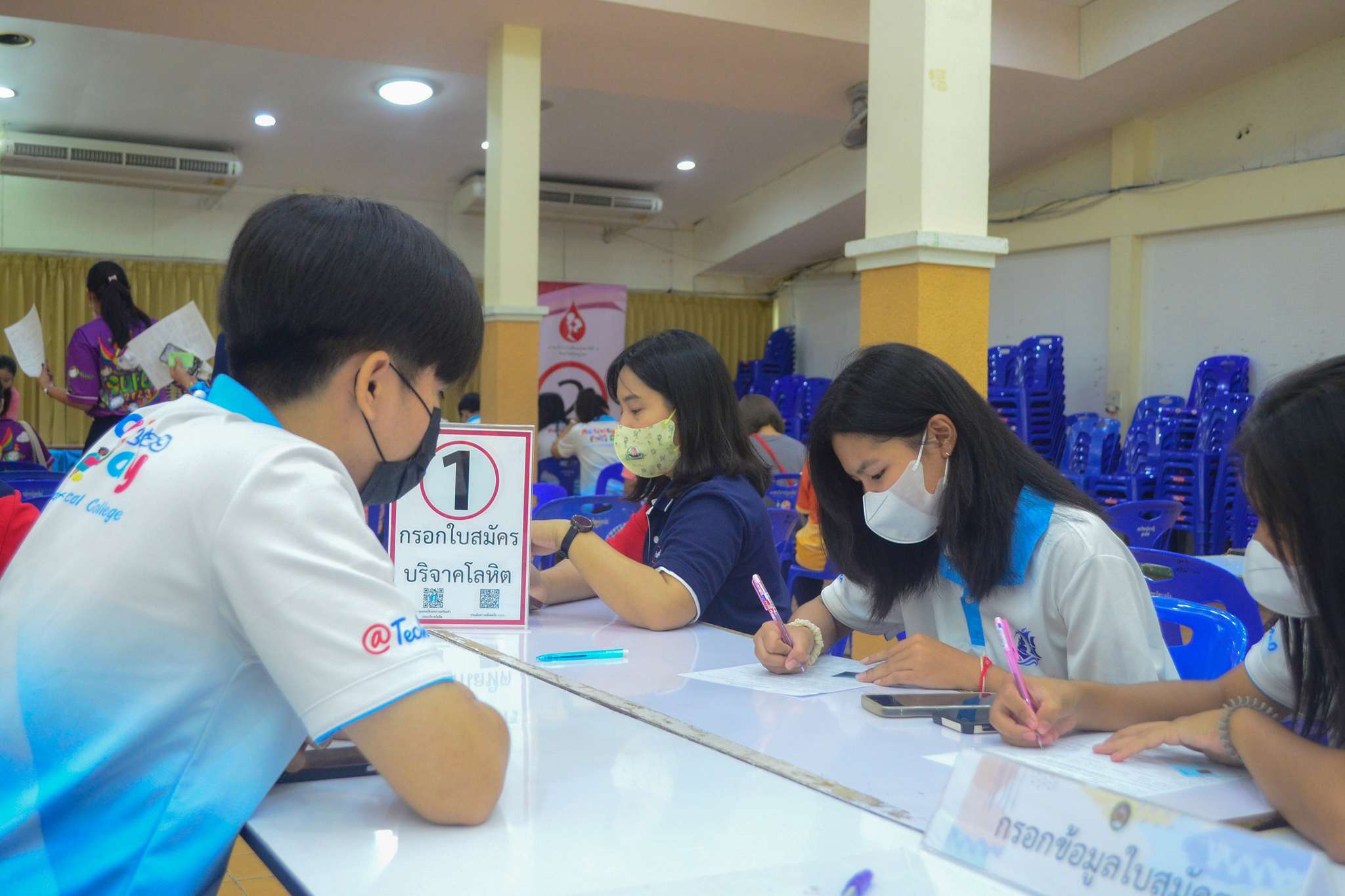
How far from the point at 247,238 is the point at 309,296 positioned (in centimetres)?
9

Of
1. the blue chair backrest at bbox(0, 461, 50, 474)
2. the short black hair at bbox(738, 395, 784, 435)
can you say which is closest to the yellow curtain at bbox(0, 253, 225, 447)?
the blue chair backrest at bbox(0, 461, 50, 474)

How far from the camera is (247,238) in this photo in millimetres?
1045

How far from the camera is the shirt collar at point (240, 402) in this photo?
1.04 metres

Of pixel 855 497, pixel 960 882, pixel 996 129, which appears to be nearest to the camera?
pixel 960 882

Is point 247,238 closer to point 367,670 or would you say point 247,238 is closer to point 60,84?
point 367,670

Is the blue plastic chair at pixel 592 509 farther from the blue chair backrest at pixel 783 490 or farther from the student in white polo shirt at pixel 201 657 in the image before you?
the student in white polo shirt at pixel 201 657

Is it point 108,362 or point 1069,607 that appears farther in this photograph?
point 108,362

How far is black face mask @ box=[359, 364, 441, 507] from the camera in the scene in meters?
1.15

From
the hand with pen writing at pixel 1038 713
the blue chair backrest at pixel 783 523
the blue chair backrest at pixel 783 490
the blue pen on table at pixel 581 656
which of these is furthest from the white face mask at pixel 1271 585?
the blue chair backrest at pixel 783 490

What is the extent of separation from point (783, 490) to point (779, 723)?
11.1ft

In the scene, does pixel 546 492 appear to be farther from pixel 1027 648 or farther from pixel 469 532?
pixel 1027 648

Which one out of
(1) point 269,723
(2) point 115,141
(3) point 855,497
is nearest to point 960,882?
(1) point 269,723

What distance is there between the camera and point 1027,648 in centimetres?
164

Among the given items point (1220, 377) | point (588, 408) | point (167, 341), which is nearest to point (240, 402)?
point (167, 341)
